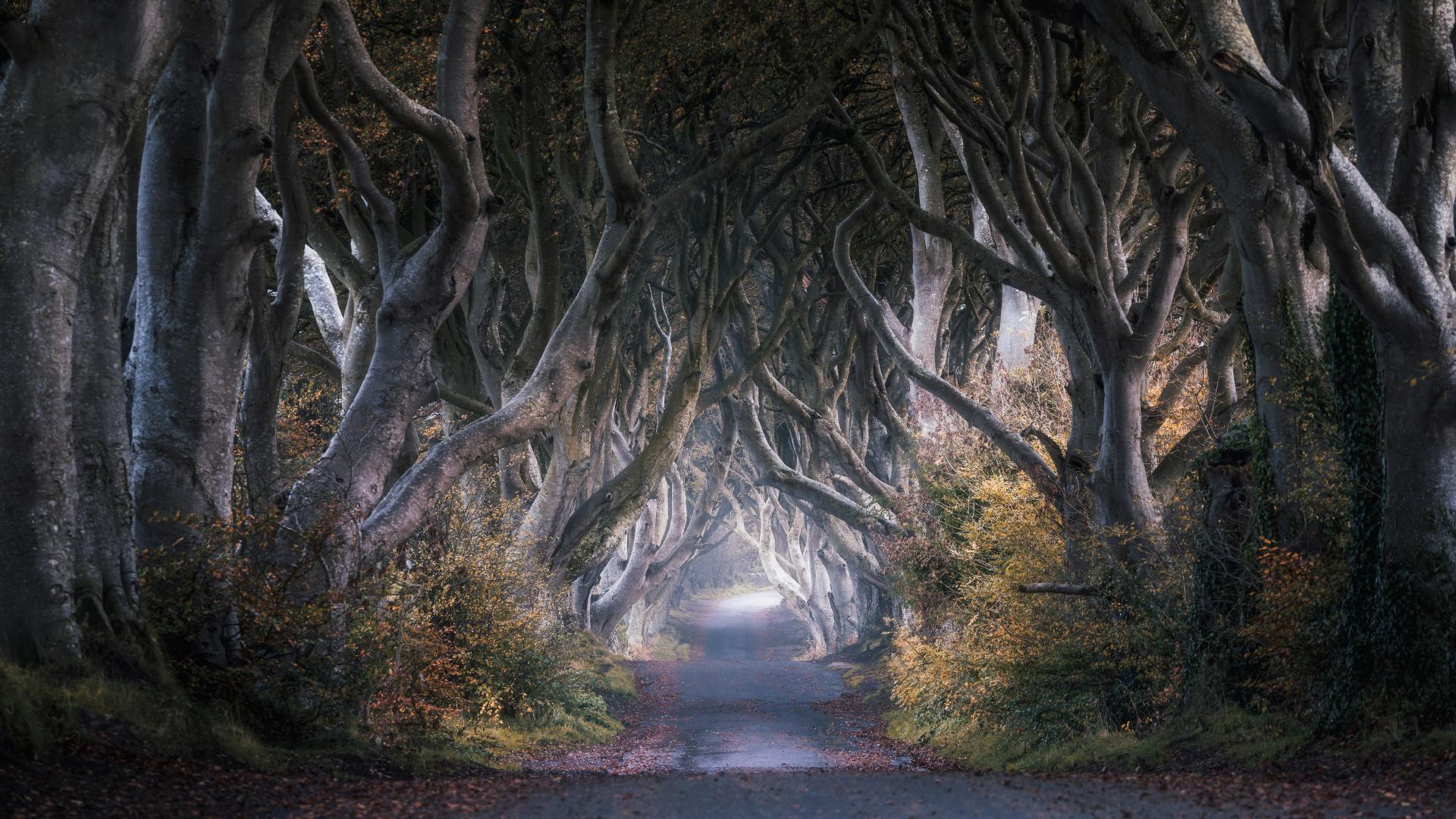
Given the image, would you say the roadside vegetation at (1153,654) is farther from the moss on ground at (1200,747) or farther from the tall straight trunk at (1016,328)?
the tall straight trunk at (1016,328)

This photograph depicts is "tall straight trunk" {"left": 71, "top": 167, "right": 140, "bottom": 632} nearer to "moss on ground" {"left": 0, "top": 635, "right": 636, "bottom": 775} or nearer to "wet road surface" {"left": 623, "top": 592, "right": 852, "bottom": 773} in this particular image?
"moss on ground" {"left": 0, "top": 635, "right": 636, "bottom": 775}

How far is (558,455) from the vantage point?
17.3 metres

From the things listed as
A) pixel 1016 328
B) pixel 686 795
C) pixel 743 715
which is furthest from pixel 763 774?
pixel 743 715

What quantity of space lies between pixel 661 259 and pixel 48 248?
1658cm

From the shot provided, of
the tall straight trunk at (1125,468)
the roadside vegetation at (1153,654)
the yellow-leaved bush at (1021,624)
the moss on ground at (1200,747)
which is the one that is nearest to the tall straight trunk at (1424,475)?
the roadside vegetation at (1153,654)

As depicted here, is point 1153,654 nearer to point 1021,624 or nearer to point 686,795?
point 1021,624

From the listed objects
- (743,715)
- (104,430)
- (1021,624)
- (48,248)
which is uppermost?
(48,248)

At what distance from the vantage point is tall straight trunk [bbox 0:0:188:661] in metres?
5.90

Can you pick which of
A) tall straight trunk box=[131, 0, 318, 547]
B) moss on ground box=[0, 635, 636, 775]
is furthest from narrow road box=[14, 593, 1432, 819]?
tall straight trunk box=[131, 0, 318, 547]

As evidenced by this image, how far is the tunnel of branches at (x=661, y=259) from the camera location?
6895 mm

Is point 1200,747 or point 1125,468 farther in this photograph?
point 1125,468

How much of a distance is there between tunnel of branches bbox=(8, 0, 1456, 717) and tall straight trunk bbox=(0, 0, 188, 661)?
19 mm

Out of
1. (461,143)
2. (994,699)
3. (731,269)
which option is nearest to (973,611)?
(994,699)

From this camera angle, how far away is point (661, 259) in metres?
22.3
